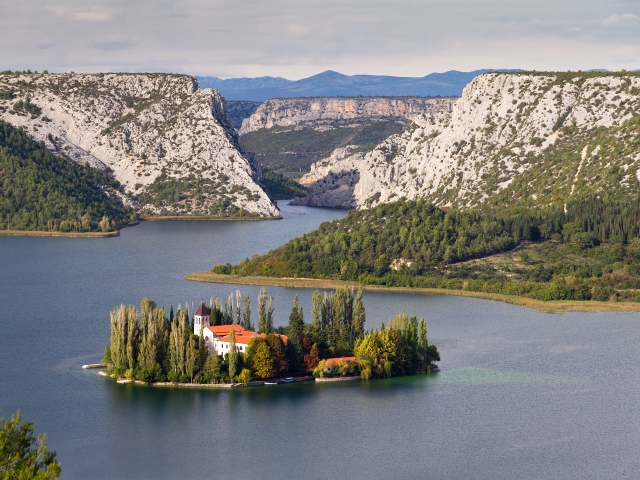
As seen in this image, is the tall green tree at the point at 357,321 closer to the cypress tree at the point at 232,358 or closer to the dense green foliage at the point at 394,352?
the dense green foliage at the point at 394,352

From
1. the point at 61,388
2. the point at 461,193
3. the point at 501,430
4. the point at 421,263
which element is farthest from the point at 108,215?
the point at 501,430

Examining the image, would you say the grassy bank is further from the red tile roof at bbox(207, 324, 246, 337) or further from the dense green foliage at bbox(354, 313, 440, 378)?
the dense green foliage at bbox(354, 313, 440, 378)

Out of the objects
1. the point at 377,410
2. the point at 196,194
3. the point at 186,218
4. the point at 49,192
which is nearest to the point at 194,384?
the point at 377,410

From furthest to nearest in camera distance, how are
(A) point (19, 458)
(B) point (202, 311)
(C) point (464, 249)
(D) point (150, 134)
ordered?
(D) point (150, 134)
(C) point (464, 249)
(B) point (202, 311)
(A) point (19, 458)

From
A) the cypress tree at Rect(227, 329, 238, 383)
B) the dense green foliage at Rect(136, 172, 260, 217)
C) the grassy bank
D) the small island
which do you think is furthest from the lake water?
the dense green foliage at Rect(136, 172, 260, 217)

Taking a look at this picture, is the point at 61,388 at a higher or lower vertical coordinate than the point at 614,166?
lower

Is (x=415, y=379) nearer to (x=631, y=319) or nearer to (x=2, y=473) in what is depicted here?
(x=631, y=319)

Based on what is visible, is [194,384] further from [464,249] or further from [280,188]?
[280,188]
